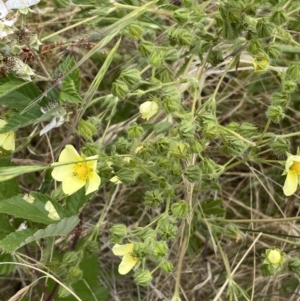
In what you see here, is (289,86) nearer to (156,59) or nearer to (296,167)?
(296,167)

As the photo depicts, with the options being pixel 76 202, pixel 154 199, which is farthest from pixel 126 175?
pixel 76 202

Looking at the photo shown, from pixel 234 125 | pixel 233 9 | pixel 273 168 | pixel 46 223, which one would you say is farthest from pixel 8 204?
pixel 273 168

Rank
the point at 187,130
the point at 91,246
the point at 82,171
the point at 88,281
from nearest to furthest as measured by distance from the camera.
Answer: the point at 187,130
the point at 82,171
the point at 91,246
the point at 88,281

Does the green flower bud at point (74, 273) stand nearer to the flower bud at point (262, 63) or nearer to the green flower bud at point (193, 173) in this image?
the green flower bud at point (193, 173)

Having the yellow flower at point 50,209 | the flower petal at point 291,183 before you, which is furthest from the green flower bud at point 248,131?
the yellow flower at point 50,209

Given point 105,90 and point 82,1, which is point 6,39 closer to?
point 82,1

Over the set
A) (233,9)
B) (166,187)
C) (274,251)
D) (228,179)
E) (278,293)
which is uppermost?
(233,9)
